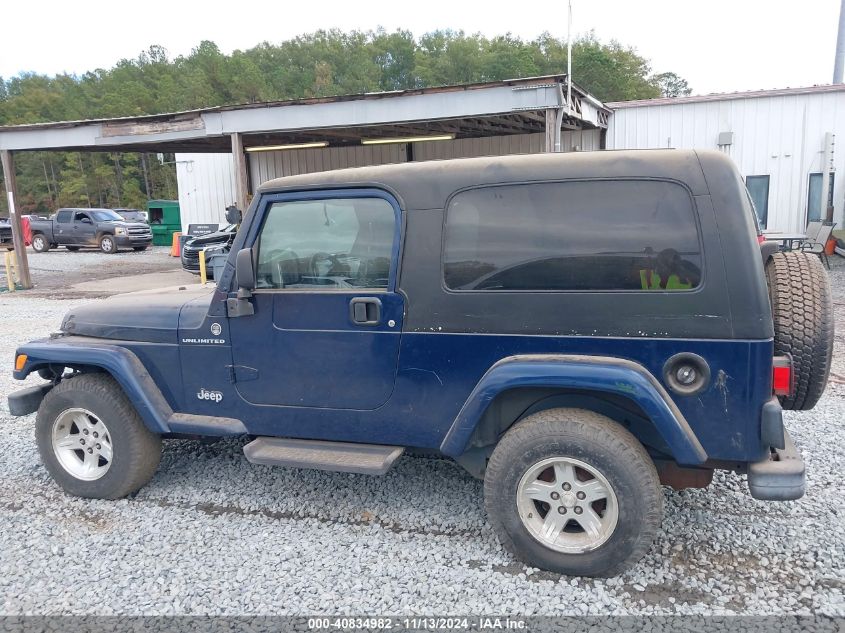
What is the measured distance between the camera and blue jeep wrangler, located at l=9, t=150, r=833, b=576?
9.17 feet

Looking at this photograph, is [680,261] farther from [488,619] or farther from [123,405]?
[123,405]

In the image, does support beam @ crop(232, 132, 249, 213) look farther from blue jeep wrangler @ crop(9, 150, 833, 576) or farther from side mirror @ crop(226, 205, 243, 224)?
blue jeep wrangler @ crop(9, 150, 833, 576)

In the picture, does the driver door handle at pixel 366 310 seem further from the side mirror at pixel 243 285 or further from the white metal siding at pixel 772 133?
the white metal siding at pixel 772 133

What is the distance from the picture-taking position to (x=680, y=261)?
2834mm

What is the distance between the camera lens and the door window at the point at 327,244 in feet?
11.0

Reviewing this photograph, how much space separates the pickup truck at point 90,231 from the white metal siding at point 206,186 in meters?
3.36

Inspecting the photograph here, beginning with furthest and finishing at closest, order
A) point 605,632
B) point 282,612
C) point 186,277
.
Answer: point 186,277 → point 282,612 → point 605,632

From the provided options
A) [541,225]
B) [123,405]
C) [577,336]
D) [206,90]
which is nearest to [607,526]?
[577,336]

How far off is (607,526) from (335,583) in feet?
4.36

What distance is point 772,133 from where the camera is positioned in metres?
14.6

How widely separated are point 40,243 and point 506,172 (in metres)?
28.5

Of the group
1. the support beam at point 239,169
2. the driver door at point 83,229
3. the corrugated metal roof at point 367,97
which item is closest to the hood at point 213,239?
the corrugated metal roof at point 367,97

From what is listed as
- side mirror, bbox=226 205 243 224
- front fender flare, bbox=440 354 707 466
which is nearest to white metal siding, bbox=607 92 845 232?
side mirror, bbox=226 205 243 224

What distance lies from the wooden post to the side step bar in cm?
1354
